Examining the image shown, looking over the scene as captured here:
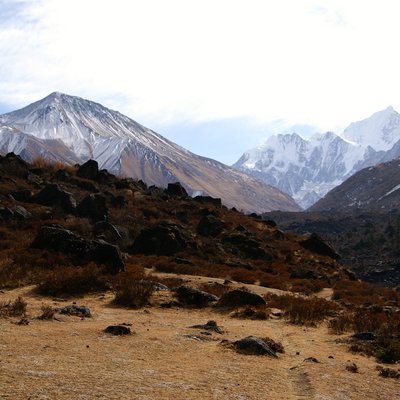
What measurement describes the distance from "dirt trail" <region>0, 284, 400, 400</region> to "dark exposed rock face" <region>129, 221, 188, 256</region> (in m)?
17.5

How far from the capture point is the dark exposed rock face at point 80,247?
73.5 feet

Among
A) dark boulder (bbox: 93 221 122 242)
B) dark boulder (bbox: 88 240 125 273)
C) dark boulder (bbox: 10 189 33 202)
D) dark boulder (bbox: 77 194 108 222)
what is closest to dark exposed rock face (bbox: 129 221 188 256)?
dark boulder (bbox: 93 221 122 242)

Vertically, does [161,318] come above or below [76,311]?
below

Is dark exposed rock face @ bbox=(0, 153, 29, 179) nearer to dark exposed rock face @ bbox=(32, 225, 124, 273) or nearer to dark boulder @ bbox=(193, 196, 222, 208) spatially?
dark boulder @ bbox=(193, 196, 222, 208)

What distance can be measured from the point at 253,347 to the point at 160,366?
3072mm

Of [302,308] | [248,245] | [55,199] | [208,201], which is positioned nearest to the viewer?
[302,308]

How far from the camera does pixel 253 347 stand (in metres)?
12.5

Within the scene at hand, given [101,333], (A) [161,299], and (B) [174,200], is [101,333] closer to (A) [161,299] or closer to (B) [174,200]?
(A) [161,299]

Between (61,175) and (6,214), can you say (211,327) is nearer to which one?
(6,214)

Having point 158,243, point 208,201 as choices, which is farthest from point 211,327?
point 208,201

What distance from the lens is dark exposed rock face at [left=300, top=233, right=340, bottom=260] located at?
49625 millimetres

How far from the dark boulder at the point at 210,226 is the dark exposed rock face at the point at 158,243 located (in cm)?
783

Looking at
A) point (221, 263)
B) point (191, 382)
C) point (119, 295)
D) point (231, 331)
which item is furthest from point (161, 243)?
point (191, 382)

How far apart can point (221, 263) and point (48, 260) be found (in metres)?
15.6
